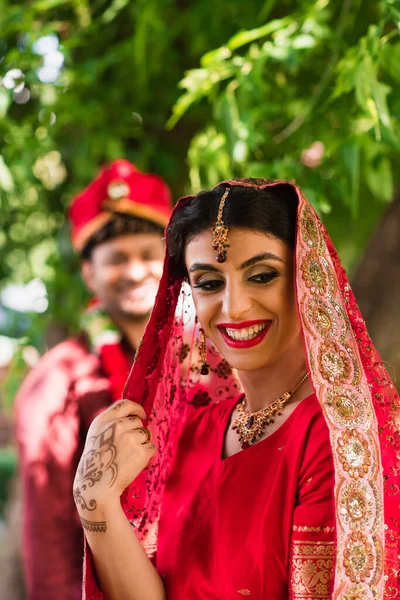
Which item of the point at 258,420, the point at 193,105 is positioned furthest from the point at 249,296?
the point at 193,105

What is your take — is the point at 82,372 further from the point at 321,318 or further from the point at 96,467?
the point at 321,318

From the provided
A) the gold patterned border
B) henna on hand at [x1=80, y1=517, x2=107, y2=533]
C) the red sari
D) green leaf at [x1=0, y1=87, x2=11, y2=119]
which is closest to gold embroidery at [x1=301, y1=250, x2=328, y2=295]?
the gold patterned border

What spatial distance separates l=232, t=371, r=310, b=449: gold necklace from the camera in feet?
5.81

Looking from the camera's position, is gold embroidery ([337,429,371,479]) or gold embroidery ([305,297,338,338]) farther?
gold embroidery ([305,297,338,338])

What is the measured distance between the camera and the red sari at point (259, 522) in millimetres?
1525

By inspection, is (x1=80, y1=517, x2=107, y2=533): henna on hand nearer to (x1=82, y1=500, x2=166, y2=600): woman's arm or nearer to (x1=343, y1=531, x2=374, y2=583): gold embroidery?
(x1=82, y1=500, x2=166, y2=600): woman's arm

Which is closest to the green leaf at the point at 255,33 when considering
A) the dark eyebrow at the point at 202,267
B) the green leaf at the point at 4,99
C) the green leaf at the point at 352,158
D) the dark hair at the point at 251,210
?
the green leaf at the point at 352,158

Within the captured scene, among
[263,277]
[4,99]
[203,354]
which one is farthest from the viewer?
[4,99]

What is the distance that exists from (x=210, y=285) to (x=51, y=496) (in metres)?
1.41

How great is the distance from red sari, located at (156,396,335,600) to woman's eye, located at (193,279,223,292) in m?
0.29

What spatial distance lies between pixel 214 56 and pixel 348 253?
2562 mm

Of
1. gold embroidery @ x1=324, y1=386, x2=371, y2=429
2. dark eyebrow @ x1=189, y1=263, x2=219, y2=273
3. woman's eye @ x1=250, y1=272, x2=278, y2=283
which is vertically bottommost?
gold embroidery @ x1=324, y1=386, x2=371, y2=429

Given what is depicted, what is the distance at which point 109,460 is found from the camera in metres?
1.68

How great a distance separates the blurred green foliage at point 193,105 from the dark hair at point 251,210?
66cm
